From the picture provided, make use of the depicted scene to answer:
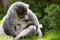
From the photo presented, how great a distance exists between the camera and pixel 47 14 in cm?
1081

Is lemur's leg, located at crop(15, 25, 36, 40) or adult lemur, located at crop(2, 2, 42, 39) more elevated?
adult lemur, located at crop(2, 2, 42, 39)

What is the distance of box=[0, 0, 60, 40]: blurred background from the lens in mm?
8508

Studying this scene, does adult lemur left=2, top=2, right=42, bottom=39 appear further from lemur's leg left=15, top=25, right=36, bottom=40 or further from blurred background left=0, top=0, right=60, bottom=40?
blurred background left=0, top=0, right=60, bottom=40

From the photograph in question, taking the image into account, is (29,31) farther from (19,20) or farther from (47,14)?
(47,14)

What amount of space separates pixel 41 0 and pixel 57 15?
6078 millimetres

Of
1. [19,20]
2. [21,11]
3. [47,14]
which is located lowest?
[47,14]

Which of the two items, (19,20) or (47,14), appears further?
(47,14)

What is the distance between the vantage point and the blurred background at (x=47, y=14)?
851 centimetres

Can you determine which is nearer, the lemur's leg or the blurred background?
the blurred background

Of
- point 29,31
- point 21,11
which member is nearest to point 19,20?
point 21,11

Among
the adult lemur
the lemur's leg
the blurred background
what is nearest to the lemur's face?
the adult lemur

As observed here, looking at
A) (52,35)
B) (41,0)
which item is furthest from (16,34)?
(41,0)

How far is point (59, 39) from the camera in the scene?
27.7 feet

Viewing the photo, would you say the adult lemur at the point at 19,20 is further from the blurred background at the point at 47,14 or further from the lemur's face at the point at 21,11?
the blurred background at the point at 47,14
